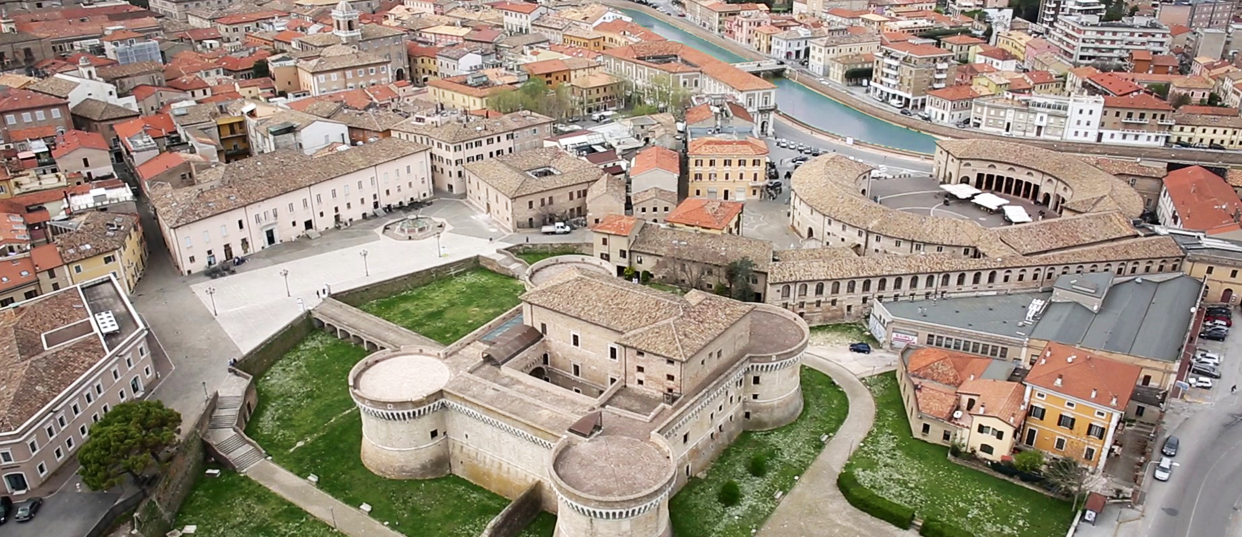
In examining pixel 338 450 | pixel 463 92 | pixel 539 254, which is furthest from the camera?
pixel 463 92

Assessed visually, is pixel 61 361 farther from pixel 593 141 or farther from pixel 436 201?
pixel 593 141

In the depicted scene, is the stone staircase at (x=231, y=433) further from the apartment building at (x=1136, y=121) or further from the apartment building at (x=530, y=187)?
the apartment building at (x=1136, y=121)

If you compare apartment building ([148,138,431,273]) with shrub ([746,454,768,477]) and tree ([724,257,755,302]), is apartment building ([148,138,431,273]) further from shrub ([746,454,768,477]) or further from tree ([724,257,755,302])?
shrub ([746,454,768,477])

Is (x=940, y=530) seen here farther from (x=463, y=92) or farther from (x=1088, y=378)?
(x=463, y=92)

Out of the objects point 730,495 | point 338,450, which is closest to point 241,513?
point 338,450

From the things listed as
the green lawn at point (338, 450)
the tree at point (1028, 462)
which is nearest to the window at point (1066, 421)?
the tree at point (1028, 462)

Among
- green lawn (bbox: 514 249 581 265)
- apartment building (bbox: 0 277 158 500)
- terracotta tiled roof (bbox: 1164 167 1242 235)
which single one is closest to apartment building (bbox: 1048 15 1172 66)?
terracotta tiled roof (bbox: 1164 167 1242 235)

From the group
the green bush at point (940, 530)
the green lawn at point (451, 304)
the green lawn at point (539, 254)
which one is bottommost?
the green bush at point (940, 530)
